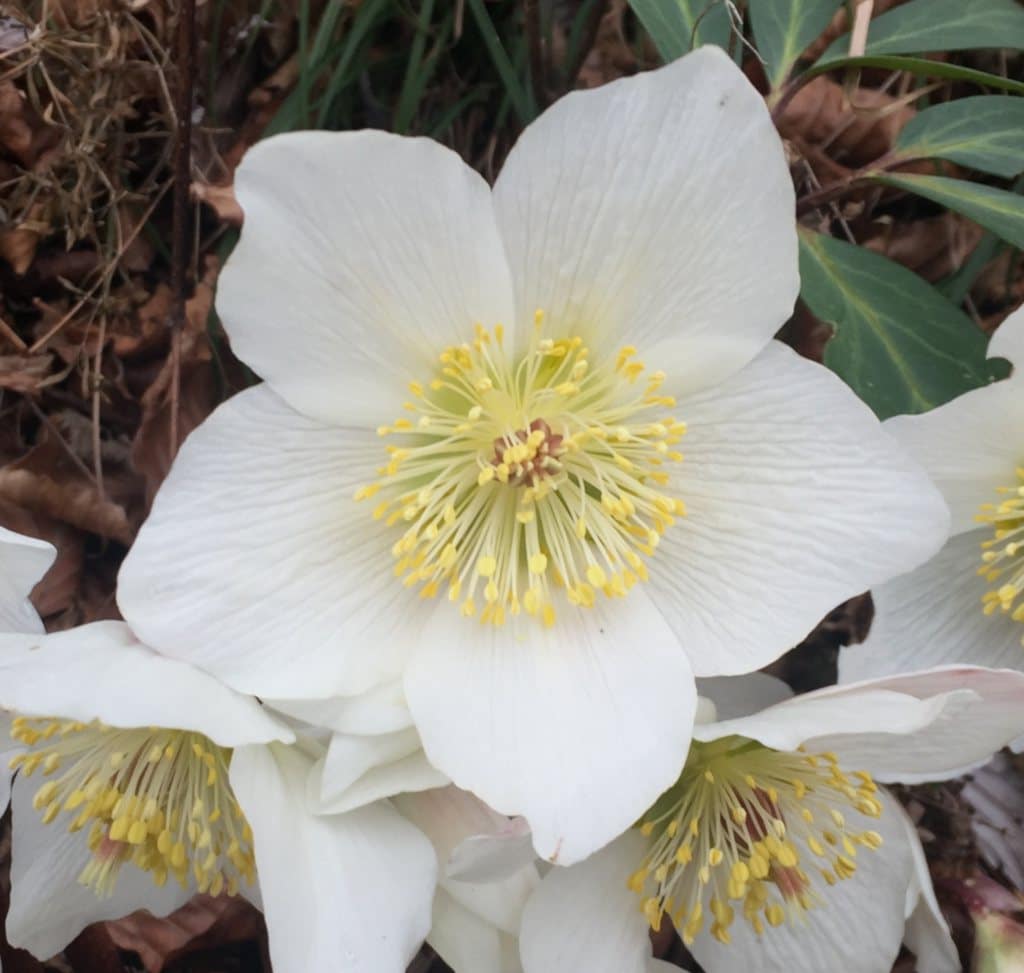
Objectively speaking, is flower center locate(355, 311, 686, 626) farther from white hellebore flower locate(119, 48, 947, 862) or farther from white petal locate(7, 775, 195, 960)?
white petal locate(7, 775, 195, 960)

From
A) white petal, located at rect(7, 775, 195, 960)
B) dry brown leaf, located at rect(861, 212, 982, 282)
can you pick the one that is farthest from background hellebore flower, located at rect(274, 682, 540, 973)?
dry brown leaf, located at rect(861, 212, 982, 282)

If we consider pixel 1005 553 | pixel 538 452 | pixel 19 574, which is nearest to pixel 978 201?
pixel 1005 553

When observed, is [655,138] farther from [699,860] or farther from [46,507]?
[46,507]

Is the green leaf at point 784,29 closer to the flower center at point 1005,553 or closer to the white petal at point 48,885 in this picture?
the flower center at point 1005,553

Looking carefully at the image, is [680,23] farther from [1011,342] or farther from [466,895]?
[466,895]

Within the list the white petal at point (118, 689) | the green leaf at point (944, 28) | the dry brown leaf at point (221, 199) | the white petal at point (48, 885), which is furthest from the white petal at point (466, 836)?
the green leaf at point (944, 28)
